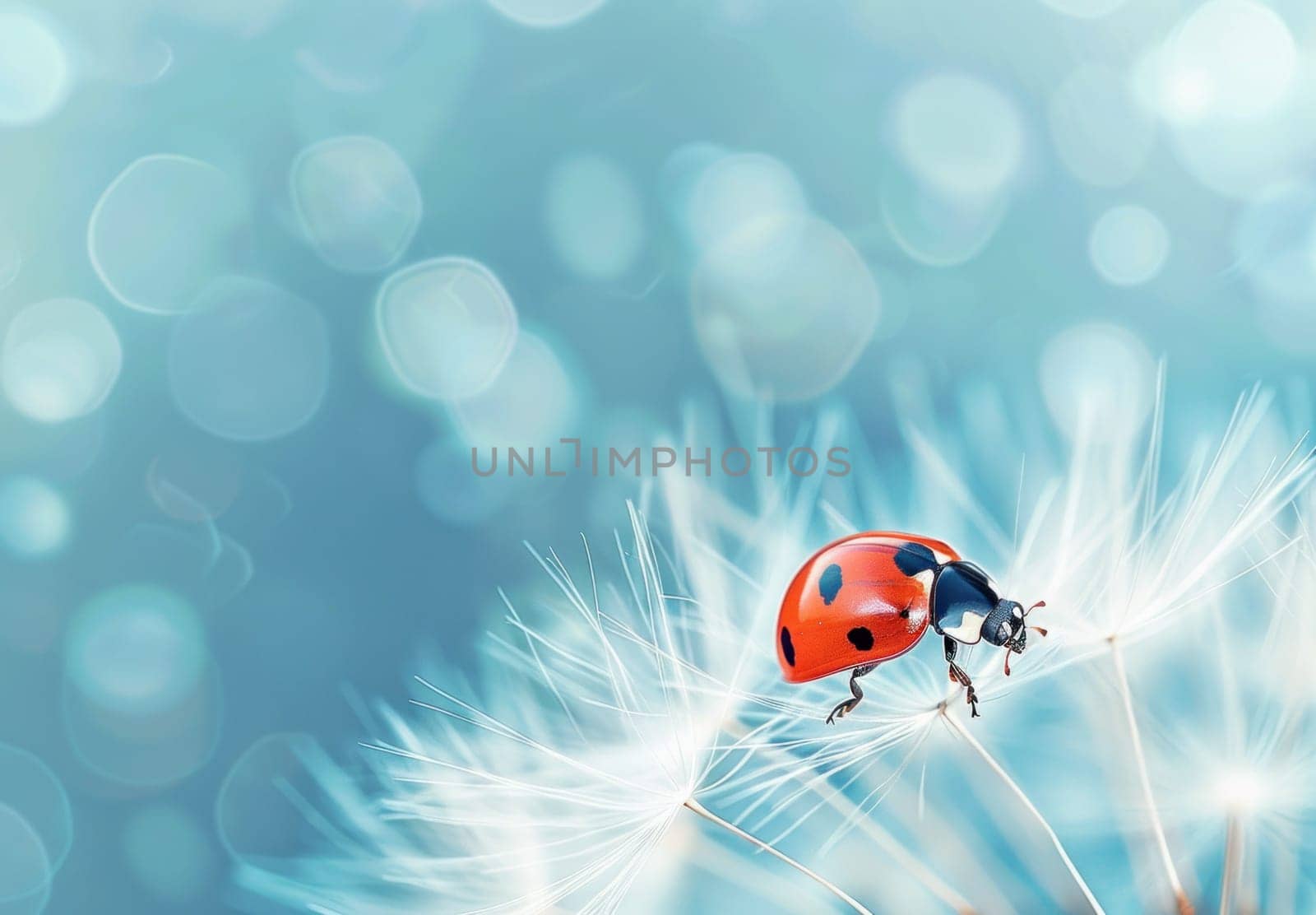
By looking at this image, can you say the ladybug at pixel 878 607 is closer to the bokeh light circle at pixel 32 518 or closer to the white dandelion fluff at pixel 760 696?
the white dandelion fluff at pixel 760 696

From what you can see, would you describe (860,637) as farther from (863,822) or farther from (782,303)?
(782,303)

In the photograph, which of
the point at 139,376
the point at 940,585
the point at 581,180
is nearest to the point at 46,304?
the point at 139,376

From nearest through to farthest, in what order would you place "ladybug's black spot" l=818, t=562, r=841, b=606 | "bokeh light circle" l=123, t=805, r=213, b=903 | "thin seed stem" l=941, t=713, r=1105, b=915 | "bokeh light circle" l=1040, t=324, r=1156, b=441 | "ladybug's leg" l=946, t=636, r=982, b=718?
"thin seed stem" l=941, t=713, r=1105, b=915 → "ladybug's leg" l=946, t=636, r=982, b=718 → "ladybug's black spot" l=818, t=562, r=841, b=606 → "bokeh light circle" l=1040, t=324, r=1156, b=441 → "bokeh light circle" l=123, t=805, r=213, b=903

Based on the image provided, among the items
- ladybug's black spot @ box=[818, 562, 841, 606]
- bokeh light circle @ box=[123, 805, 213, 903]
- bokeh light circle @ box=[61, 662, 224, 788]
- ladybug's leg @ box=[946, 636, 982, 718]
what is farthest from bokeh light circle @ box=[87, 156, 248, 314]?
ladybug's leg @ box=[946, 636, 982, 718]

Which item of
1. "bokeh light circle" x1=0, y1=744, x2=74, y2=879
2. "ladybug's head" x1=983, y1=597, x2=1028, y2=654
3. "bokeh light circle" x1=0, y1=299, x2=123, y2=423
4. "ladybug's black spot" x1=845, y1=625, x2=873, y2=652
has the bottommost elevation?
"bokeh light circle" x1=0, y1=744, x2=74, y2=879

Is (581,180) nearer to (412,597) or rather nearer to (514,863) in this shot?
(412,597)

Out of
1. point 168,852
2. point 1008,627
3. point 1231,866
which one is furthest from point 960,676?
point 168,852

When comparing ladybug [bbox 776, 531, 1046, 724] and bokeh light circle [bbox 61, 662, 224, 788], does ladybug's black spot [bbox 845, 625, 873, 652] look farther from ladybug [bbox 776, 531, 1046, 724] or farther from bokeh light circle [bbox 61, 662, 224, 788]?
bokeh light circle [bbox 61, 662, 224, 788]

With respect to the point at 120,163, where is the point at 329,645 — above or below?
below
